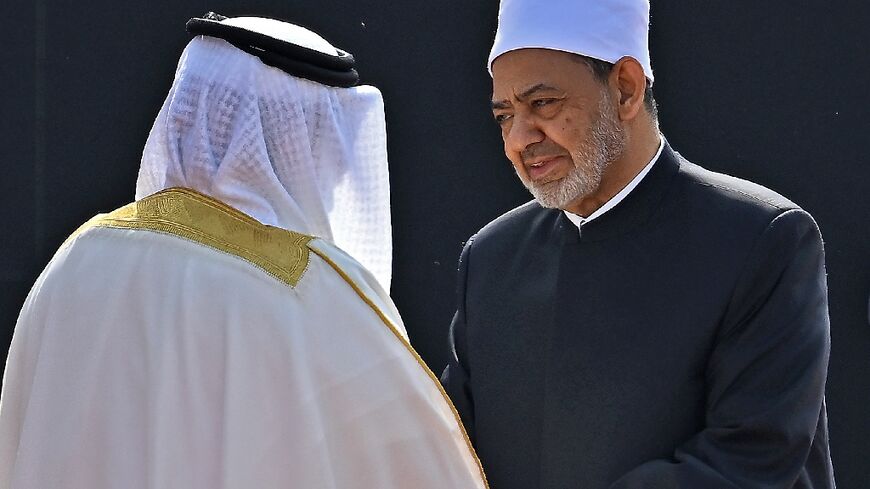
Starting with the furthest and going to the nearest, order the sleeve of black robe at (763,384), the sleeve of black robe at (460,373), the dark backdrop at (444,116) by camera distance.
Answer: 1. the dark backdrop at (444,116)
2. the sleeve of black robe at (460,373)
3. the sleeve of black robe at (763,384)

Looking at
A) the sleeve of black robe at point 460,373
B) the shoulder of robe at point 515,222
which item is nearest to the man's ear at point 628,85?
the shoulder of robe at point 515,222

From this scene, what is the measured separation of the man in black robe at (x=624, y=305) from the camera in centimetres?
219

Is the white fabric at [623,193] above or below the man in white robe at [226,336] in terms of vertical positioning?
above

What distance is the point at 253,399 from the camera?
2.01 m

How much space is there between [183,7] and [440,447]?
2860 millimetres

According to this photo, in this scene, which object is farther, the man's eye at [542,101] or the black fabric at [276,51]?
the man's eye at [542,101]

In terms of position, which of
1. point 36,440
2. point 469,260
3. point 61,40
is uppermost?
point 61,40

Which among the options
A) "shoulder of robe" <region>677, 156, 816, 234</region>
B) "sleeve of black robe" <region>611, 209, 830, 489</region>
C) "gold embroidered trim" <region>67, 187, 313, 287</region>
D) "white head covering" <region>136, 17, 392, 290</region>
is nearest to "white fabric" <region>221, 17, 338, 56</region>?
"white head covering" <region>136, 17, 392, 290</region>

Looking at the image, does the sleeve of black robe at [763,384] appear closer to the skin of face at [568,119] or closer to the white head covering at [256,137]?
the skin of face at [568,119]

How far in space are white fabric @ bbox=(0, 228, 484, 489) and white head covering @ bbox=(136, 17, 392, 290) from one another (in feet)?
0.49

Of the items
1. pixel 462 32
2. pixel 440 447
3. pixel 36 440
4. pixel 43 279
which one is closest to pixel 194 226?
pixel 43 279

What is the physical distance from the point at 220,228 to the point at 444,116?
2.50m

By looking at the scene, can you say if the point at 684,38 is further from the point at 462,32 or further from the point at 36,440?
the point at 36,440

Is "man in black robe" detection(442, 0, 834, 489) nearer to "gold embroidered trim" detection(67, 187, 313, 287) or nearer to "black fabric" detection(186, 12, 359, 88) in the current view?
"black fabric" detection(186, 12, 359, 88)
